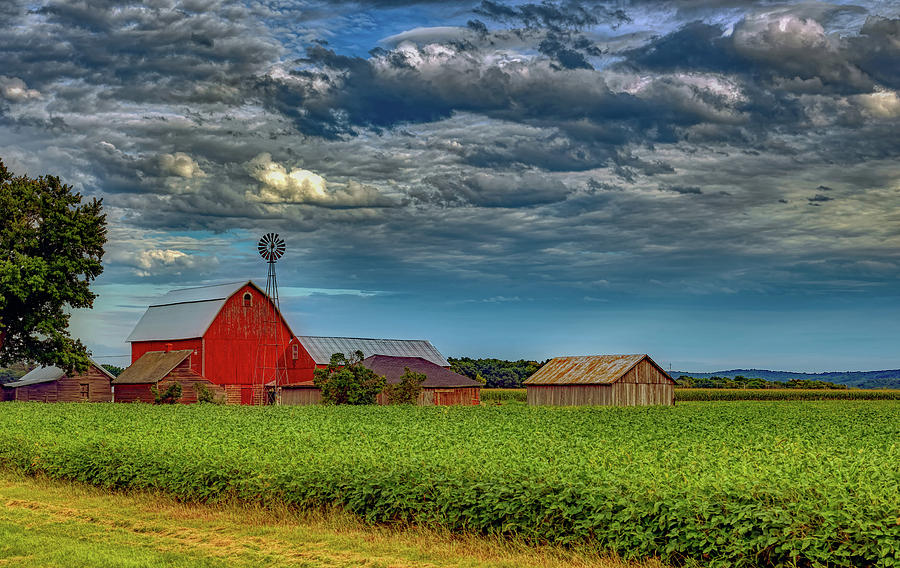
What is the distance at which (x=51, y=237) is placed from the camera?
200ft

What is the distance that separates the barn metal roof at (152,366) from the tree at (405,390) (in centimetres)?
1778

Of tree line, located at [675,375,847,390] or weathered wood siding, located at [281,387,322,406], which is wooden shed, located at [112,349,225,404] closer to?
weathered wood siding, located at [281,387,322,406]

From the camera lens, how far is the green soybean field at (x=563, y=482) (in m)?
11.4

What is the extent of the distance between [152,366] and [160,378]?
452cm

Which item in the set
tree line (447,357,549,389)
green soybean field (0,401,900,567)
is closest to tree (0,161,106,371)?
green soybean field (0,401,900,567)

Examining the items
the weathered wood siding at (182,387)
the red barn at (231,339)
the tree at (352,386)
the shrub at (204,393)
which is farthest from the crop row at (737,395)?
the weathered wood siding at (182,387)

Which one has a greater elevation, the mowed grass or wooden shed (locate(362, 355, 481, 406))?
wooden shed (locate(362, 355, 481, 406))

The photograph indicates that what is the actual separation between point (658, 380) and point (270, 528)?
6584 cm

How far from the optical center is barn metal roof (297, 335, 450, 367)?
253 ft

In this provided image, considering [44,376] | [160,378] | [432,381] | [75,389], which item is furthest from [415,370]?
[44,376]

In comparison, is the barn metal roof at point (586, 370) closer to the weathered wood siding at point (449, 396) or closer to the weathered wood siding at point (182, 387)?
the weathered wood siding at point (449, 396)

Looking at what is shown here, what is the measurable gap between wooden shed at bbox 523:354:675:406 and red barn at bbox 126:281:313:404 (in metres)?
21.7

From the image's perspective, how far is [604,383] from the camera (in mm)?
74312

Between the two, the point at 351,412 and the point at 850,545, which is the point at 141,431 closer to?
the point at 351,412
